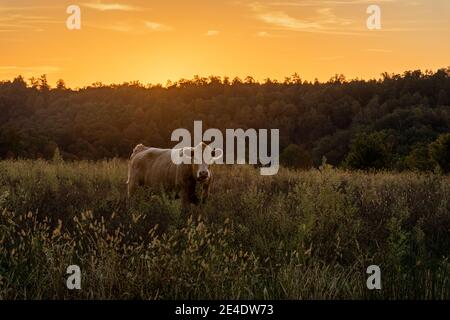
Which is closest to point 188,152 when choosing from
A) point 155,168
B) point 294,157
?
point 155,168

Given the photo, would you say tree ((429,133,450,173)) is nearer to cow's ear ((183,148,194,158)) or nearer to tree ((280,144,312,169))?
tree ((280,144,312,169))

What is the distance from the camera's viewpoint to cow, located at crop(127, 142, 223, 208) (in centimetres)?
1054

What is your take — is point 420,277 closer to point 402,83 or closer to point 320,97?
point 320,97

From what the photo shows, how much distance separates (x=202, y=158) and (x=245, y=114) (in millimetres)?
84013

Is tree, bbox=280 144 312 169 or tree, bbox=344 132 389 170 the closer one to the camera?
tree, bbox=344 132 389 170

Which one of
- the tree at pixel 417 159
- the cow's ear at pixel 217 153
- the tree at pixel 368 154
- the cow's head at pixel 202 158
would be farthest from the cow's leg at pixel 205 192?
the tree at pixel 417 159

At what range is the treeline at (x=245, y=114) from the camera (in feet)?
206

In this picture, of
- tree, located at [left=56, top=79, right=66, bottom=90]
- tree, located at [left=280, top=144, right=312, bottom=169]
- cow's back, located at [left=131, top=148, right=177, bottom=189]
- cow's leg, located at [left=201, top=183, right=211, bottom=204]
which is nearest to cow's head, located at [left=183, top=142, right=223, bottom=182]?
cow's leg, located at [left=201, top=183, right=211, bottom=204]

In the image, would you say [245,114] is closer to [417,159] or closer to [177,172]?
[417,159]

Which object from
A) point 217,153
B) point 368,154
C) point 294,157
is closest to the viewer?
point 217,153

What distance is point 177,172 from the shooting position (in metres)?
11.2

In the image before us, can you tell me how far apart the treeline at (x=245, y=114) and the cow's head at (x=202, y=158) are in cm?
3427

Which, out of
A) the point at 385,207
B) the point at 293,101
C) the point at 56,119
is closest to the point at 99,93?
the point at 56,119

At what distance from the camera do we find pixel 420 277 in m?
5.06
